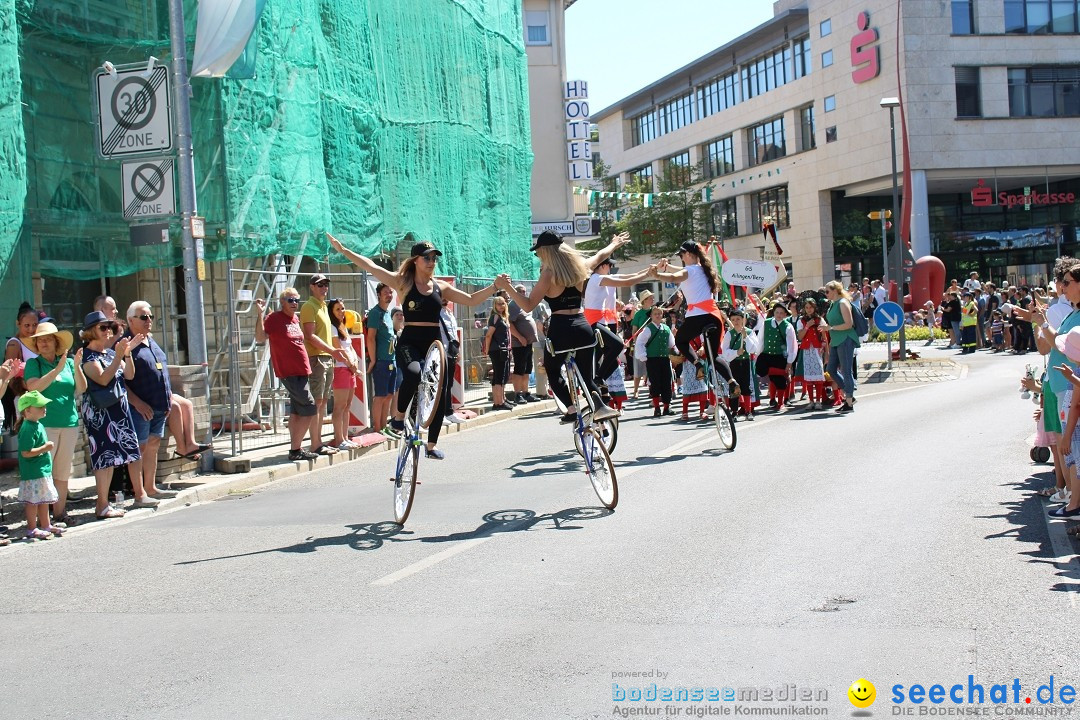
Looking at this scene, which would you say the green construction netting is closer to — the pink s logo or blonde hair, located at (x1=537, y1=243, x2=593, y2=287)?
blonde hair, located at (x1=537, y1=243, x2=593, y2=287)

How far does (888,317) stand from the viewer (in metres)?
22.4

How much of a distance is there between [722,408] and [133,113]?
7458 mm

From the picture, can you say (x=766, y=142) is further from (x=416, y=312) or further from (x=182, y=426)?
(x=416, y=312)

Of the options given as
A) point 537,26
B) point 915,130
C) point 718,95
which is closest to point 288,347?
point 537,26

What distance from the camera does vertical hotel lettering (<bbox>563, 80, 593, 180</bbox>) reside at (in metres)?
41.4

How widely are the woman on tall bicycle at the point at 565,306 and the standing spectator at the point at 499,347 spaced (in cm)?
939

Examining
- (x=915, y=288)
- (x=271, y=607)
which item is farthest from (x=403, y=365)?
(x=915, y=288)

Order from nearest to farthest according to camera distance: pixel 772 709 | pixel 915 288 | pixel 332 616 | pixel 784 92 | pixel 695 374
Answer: pixel 772 709, pixel 332 616, pixel 695 374, pixel 915 288, pixel 784 92

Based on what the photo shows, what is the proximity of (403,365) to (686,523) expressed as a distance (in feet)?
8.15

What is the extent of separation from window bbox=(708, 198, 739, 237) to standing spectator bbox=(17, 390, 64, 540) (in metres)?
61.2

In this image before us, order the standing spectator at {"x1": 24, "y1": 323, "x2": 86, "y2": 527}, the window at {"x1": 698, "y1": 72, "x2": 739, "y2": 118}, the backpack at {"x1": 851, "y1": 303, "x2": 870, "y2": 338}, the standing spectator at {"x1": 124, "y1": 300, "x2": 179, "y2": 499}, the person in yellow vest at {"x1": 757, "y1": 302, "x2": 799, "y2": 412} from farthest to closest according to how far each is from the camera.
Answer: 1. the window at {"x1": 698, "y1": 72, "x2": 739, "y2": 118}
2. the person in yellow vest at {"x1": 757, "y1": 302, "x2": 799, "y2": 412}
3. the backpack at {"x1": 851, "y1": 303, "x2": 870, "y2": 338}
4. the standing spectator at {"x1": 124, "y1": 300, "x2": 179, "y2": 499}
5. the standing spectator at {"x1": 24, "y1": 323, "x2": 86, "y2": 527}

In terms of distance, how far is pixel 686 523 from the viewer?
28.9ft

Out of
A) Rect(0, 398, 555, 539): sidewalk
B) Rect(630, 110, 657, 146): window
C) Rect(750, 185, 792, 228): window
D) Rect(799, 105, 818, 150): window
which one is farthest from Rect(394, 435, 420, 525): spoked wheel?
Rect(630, 110, 657, 146): window

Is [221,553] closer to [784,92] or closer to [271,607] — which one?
[271,607]
